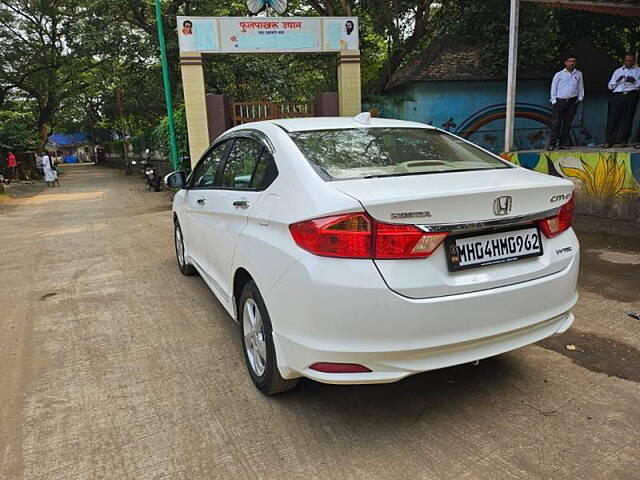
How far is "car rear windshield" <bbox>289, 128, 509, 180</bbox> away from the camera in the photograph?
2.61 meters

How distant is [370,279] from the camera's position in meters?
2.07

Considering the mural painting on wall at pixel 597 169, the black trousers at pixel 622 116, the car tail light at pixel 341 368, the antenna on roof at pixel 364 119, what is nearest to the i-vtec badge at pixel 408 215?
the car tail light at pixel 341 368

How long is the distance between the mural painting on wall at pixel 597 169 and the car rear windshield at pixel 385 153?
4278mm

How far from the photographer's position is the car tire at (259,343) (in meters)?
2.57

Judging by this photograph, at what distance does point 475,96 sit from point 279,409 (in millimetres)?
11088

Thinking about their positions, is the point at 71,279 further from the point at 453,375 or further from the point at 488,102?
the point at 488,102

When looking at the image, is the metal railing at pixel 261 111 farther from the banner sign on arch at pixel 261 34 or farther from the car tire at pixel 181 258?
the car tire at pixel 181 258

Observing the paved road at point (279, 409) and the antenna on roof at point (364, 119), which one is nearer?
the paved road at point (279, 409)

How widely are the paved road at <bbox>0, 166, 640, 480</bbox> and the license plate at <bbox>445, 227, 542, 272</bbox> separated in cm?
89

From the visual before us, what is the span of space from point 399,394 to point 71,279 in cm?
443

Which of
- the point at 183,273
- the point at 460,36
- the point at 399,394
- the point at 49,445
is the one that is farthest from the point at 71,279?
the point at 460,36

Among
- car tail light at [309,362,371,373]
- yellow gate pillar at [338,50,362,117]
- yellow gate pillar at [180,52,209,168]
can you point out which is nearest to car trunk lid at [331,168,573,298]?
car tail light at [309,362,371,373]

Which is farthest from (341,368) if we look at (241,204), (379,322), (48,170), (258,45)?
(48,170)

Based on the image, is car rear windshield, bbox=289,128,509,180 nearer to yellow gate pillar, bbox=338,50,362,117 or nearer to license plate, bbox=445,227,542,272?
license plate, bbox=445,227,542,272
